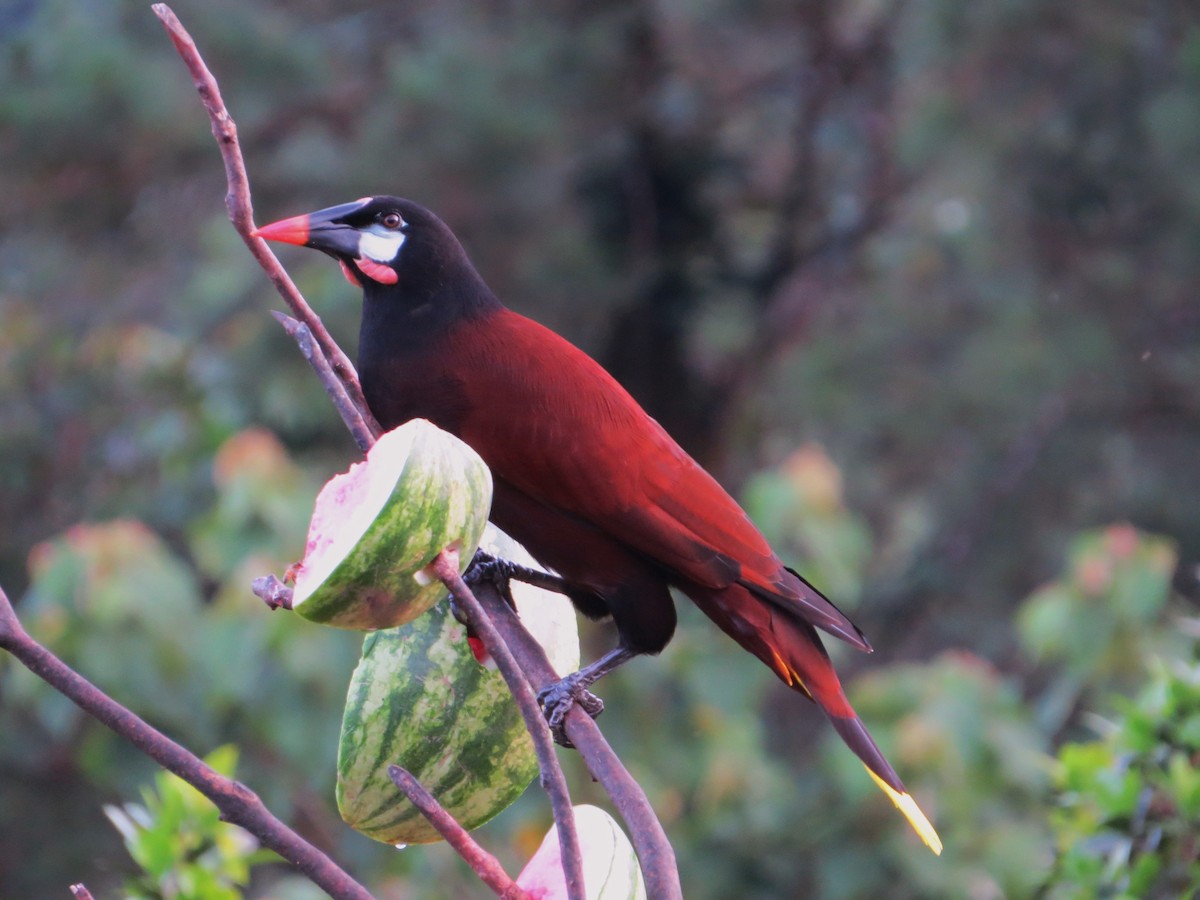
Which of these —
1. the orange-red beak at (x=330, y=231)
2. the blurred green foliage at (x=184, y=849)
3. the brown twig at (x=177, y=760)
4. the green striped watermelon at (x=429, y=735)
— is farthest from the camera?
the orange-red beak at (x=330, y=231)

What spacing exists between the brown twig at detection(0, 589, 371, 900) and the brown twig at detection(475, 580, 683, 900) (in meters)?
0.24

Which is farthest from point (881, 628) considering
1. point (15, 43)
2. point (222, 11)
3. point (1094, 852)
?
point (1094, 852)

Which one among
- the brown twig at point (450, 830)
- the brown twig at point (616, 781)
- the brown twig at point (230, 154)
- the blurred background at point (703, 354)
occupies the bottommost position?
the blurred background at point (703, 354)

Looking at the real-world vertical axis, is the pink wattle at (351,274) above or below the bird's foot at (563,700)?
above

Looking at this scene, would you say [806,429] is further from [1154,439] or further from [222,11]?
[222,11]

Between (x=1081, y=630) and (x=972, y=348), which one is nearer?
(x=1081, y=630)

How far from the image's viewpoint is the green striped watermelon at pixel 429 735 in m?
1.34

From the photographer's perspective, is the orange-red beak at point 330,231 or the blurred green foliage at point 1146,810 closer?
the blurred green foliage at point 1146,810

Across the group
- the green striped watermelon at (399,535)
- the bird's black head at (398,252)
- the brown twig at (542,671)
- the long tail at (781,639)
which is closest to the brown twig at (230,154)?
the brown twig at (542,671)

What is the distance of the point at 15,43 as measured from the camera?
17.2 feet

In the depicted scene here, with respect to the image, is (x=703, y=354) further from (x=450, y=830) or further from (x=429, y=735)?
(x=450, y=830)

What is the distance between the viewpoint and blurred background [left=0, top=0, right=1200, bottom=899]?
358 centimetres

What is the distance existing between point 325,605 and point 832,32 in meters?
5.86

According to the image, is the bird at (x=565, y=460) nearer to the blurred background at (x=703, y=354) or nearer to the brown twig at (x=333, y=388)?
the brown twig at (x=333, y=388)
